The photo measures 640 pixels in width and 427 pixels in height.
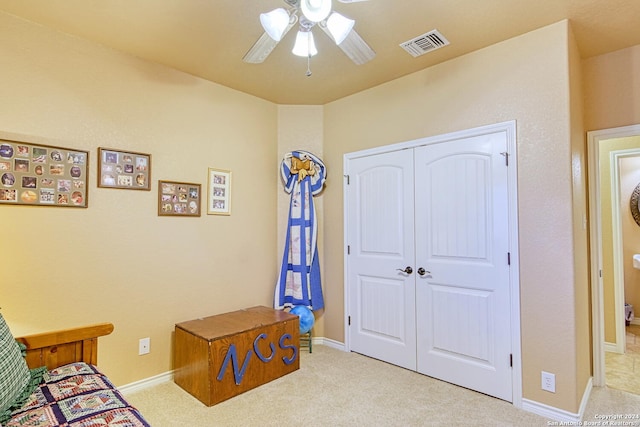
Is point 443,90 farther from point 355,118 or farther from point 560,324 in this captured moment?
point 560,324

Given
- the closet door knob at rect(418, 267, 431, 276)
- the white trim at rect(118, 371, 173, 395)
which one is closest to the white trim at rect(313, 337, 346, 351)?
the closet door knob at rect(418, 267, 431, 276)

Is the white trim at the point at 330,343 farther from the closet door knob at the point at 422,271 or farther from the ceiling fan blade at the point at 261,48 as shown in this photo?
the ceiling fan blade at the point at 261,48

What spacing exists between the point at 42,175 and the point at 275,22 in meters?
1.80

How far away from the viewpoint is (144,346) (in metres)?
2.60

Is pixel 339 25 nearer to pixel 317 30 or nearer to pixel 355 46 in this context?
pixel 355 46

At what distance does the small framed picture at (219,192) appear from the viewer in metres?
3.05

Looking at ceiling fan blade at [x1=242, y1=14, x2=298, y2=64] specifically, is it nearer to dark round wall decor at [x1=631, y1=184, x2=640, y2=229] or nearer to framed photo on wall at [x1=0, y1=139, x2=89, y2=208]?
framed photo on wall at [x1=0, y1=139, x2=89, y2=208]

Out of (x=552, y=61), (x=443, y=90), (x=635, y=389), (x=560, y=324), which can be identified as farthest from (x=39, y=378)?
(x=635, y=389)

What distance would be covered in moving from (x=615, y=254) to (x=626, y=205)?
1.56 m

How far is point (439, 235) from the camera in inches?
108

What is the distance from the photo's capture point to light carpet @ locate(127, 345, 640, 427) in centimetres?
213

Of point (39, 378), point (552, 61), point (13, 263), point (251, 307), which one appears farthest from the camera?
point (251, 307)

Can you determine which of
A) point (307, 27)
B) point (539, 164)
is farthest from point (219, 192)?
point (539, 164)

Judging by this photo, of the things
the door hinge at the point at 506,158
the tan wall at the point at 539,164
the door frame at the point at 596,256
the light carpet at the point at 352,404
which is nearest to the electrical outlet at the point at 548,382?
the tan wall at the point at 539,164
